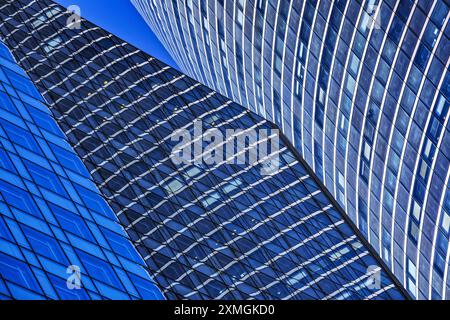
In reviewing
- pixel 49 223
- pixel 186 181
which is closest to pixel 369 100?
pixel 186 181

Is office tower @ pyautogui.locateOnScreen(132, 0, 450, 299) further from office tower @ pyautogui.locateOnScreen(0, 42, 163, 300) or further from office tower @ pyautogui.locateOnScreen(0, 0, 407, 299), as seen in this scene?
office tower @ pyautogui.locateOnScreen(0, 42, 163, 300)

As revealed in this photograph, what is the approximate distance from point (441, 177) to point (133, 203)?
78.6ft

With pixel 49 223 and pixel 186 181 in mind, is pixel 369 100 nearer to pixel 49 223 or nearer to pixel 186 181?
pixel 186 181

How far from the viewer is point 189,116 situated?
88.6 meters

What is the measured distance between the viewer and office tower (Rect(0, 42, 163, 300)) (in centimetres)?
4091

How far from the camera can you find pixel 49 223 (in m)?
45.9

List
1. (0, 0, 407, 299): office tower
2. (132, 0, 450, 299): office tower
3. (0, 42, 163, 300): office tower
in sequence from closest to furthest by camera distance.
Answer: (0, 42, 163, 300): office tower < (132, 0, 450, 299): office tower < (0, 0, 407, 299): office tower

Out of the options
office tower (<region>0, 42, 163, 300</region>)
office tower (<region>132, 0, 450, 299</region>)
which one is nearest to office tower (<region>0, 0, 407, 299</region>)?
office tower (<region>132, 0, 450, 299</region>)

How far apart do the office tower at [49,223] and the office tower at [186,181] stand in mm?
9198

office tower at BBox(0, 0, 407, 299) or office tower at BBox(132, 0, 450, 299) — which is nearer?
office tower at BBox(132, 0, 450, 299)

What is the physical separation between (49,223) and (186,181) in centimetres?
2962

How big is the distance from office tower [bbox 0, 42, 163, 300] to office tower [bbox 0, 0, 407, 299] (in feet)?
30.2

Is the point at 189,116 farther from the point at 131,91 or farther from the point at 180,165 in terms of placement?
the point at 180,165
